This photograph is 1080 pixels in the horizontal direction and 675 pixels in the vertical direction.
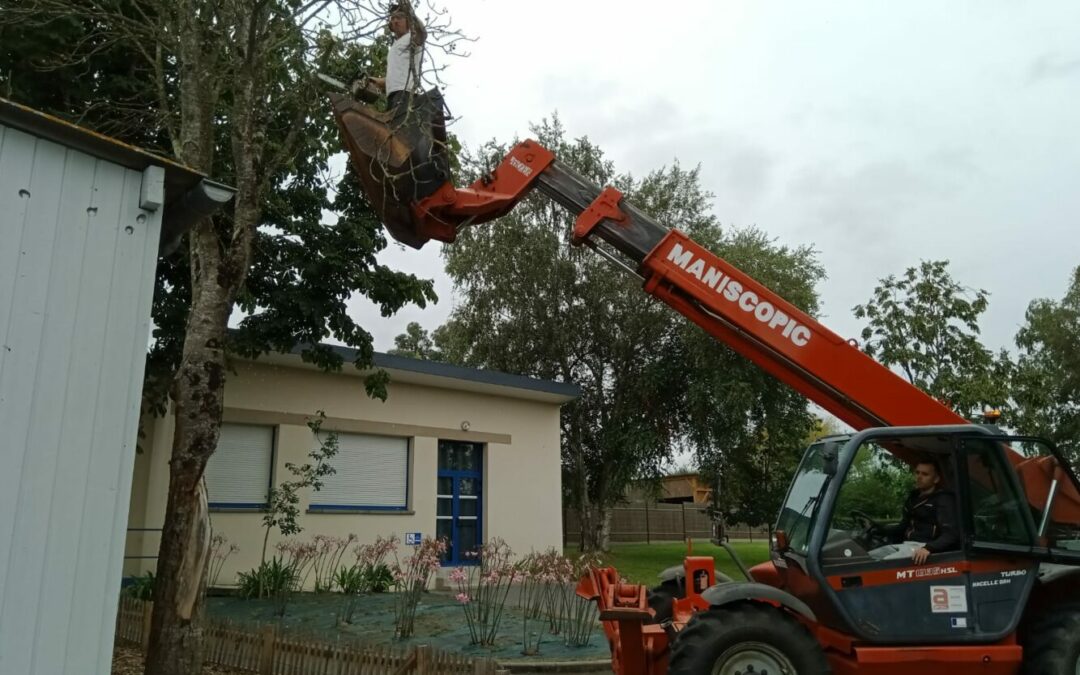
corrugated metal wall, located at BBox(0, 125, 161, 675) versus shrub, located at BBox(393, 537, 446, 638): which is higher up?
corrugated metal wall, located at BBox(0, 125, 161, 675)

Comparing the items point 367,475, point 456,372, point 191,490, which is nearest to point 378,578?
point 367,475

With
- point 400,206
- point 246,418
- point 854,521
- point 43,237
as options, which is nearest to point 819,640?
point 854,521

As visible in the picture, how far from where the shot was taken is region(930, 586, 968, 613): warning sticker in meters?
5.72

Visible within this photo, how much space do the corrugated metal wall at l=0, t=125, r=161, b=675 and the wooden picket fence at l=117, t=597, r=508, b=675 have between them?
291cm

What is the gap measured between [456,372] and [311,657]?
34.1ft

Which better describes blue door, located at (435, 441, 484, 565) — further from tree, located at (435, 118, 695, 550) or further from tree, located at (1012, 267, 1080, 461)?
tree, located at (1012, 267, 1080, 461)

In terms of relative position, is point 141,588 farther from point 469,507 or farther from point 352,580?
point 469,507

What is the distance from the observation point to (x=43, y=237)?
461 centimetres

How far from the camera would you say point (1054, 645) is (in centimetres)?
566

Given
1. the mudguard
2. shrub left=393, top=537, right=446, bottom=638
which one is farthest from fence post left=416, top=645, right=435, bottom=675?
shrub left=393, top=537, right=446, bottom=638

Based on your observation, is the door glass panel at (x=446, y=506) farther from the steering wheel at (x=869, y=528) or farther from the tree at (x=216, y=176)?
the steering wheel at (x=869, y=528)

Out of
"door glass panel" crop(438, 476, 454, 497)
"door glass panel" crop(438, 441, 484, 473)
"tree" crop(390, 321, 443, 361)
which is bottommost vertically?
"door glass panel" crop(438, 476, 454, 497)

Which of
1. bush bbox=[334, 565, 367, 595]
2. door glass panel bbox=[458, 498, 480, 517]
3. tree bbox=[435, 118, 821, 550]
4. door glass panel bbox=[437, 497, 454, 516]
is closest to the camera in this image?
bush bbox=[334, 565, 367, 595]

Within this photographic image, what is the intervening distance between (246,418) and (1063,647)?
13.4 meters
